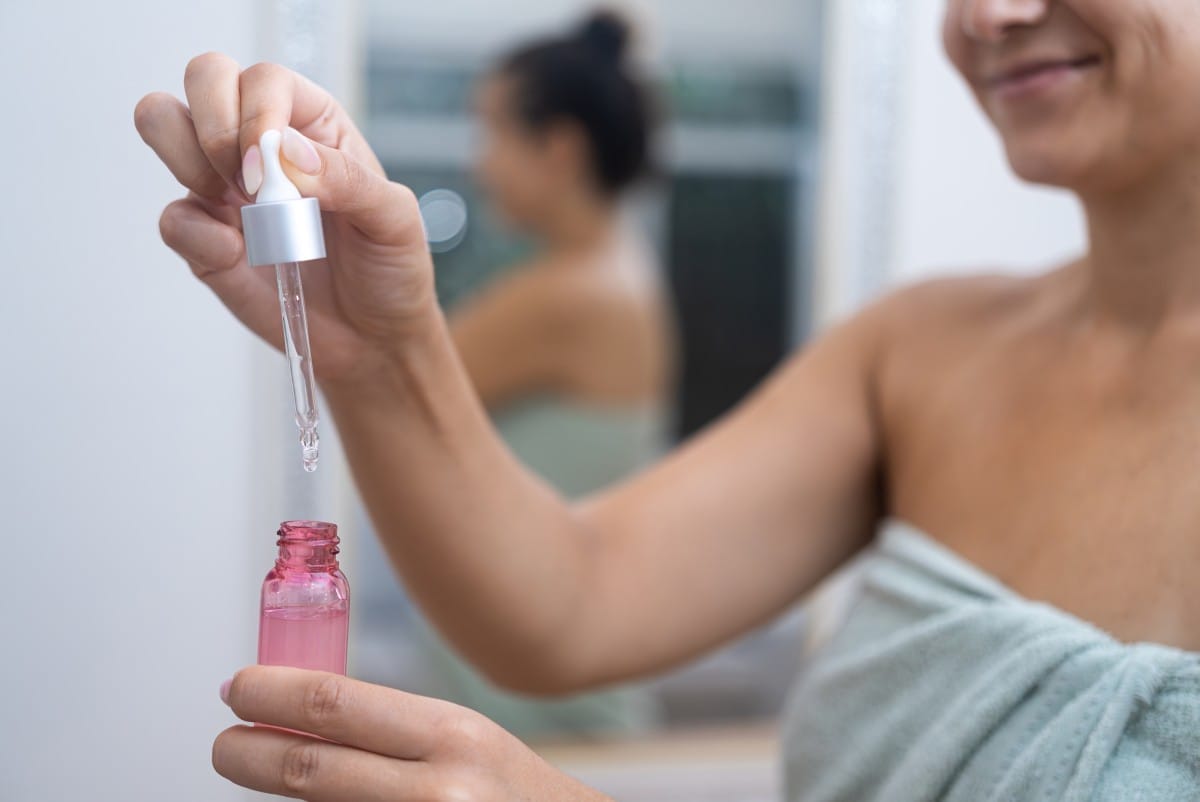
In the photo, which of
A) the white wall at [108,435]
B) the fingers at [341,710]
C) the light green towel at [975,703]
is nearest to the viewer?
the fingers at [341,710]

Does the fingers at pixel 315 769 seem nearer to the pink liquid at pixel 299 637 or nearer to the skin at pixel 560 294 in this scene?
the pink liquid at pixel 299 637

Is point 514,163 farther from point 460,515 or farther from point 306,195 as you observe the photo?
point 306,195

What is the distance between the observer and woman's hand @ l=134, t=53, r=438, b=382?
A: 0.47 meters

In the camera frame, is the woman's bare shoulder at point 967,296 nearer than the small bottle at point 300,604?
No

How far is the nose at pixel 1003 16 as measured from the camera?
0.62 metres

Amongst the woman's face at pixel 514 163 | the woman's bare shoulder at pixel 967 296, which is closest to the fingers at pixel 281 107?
the woman's bare shoulder at pixel 967 296

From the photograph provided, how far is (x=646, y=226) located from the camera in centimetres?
114

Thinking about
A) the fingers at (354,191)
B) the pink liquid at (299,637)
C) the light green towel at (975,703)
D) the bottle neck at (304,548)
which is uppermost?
the fingers at (354,191)

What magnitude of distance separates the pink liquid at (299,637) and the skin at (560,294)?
0.64m

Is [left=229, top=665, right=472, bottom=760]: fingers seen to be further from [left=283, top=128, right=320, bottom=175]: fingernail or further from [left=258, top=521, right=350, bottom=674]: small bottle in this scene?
[left=283, top=128, right=320, bottom=175]: fingernail

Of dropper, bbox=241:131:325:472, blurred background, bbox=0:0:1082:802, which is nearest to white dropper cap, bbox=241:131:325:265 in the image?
dropper, bbox=241:131:325:472

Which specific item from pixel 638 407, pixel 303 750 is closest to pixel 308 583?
pixel 303 750

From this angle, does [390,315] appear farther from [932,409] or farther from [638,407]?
[638,407]

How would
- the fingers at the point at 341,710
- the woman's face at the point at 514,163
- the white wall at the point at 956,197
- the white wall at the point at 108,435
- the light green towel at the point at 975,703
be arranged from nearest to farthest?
the fingers at the point at 341,710 < the light green towel at the point at 975,703 < the white wall at the point at 108,435 < the woman's face at the point at 514,163 < the white wall at the point at 956,197
